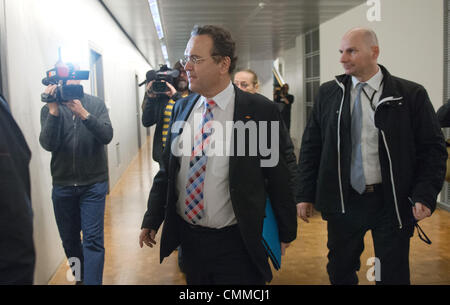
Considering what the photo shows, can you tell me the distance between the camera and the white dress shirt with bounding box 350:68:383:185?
230cm

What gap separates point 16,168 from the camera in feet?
3.63

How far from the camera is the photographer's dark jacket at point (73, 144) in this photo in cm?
275

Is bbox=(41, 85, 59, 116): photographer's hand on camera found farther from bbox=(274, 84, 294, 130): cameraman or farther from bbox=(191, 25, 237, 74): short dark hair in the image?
bbox=(274, 84, 294, 130): cameraman

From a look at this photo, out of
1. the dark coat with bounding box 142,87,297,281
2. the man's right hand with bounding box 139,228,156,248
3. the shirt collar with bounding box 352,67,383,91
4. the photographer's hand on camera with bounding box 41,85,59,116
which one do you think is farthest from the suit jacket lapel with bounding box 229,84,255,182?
the photographer's hand on camera with bounding box 41,85,59,116

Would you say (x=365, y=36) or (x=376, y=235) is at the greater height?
(x=365, y=36)

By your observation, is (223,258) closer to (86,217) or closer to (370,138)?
(370,138)

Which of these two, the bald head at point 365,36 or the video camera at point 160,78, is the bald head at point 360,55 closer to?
the bald head at point 365,36

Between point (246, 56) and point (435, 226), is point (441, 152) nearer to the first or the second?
point (435, 226)

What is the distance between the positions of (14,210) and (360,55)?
196cm

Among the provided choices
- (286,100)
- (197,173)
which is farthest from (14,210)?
(286,100)

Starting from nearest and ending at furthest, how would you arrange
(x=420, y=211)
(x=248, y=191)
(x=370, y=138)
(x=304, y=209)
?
(x=248, y=191) < (x=420, y=211) < (x=370, y=138) < (x=304, y=209)

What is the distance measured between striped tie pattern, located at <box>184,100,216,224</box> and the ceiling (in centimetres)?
519

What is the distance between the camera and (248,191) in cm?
171

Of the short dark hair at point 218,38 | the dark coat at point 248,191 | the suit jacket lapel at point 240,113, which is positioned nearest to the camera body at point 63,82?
the dark coat at point 248,191
